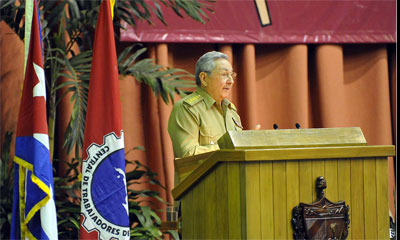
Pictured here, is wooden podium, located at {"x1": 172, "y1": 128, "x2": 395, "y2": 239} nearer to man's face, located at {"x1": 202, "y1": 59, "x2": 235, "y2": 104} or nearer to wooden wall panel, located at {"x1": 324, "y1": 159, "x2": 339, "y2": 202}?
wooden wall panel, located at {"x1": 324, "y1": 159, "x2": 339, "y2": 202}

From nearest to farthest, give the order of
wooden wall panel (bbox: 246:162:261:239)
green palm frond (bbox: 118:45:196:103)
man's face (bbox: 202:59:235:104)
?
wooden wall panel (bbox: 246:162:261:239), man's face (bbox: 202:59:235:104), green palm frond (bbox: 118:45:196:103)

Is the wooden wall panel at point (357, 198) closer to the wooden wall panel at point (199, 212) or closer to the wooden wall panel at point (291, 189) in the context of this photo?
the wooden wall panel at point (291, 189)

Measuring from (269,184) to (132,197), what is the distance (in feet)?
8.85

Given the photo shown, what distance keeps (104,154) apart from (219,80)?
873mm

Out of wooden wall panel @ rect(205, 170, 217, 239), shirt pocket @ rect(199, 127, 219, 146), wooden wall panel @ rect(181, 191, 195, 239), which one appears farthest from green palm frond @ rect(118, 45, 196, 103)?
wooden wall panel @ rect(205, 170, 217, 239)

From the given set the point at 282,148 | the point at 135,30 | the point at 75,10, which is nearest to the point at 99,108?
the point at 75,10

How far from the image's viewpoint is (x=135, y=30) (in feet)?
17.9

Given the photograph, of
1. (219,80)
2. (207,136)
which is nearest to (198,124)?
(207,136)

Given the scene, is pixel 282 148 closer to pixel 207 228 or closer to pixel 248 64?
pixel 207 228

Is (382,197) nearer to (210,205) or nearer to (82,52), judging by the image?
(210,205)

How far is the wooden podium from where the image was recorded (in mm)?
2531

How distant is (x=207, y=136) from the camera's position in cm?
356

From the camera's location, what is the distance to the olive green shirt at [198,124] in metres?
3.50

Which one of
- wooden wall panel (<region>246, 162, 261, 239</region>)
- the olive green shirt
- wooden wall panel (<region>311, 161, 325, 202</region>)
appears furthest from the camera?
the olive green shirt
